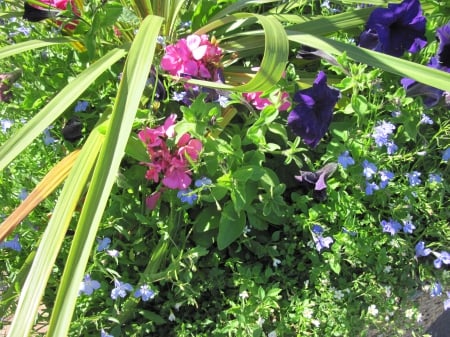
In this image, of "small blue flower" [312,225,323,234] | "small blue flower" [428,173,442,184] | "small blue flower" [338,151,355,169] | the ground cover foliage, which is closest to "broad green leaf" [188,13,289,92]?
the ground cover foliage

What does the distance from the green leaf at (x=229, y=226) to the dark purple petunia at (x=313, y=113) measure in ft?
0.71

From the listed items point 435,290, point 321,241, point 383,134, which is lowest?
point 435,290

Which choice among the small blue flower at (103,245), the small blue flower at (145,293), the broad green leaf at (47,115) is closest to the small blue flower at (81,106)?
the broad green leaf at (47,115)

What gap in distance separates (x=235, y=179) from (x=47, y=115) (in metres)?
0.40

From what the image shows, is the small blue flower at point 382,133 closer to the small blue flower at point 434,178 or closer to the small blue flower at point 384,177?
the small blue flower at point 384,177

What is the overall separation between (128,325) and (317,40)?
756mm

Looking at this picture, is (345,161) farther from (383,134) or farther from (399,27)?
(399,27)

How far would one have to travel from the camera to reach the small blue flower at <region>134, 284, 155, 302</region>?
108cm

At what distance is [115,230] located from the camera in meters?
1.20

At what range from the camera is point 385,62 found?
3.57 ft

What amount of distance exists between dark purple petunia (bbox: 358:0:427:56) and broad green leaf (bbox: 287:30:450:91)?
0.11m

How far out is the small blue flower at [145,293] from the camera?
42.6 inches

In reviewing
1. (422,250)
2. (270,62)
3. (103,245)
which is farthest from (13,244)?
(422,250)

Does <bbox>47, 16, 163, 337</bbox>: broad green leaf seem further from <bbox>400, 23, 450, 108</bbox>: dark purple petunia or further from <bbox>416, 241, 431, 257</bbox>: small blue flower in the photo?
<bbox>416, 241, 431, 257</bbox>: small blue flower
